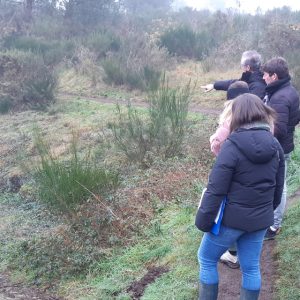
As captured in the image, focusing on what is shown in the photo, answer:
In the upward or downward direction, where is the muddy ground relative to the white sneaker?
downward

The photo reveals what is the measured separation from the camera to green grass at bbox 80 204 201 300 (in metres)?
3.99

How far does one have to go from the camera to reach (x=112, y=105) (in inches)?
501

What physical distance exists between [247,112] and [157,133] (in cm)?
509

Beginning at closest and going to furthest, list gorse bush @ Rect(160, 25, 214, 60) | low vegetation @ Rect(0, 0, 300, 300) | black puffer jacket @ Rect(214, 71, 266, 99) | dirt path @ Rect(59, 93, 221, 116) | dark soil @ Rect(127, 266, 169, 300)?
1. dark soil @ Rect(127, 266, 169, 300)
2. black puffer jacket @ Rect(214, 71, 266, 99)
3. low vegetation @ Rect(0, 0, 300, 300)
4. dirt path @ Rect(59, 93, 221, 116)
5. gorse bush @ Rect(160, 25, 214, 60)

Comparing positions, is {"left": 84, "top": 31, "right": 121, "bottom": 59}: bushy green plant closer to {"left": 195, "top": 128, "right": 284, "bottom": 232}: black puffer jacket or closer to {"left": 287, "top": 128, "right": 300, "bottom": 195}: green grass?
{"left": 287, "top": 128, "right": 300, "bottom": 195}: green grass

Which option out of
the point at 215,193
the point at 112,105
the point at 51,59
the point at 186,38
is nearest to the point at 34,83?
the point at 112,105

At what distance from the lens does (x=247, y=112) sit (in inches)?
111

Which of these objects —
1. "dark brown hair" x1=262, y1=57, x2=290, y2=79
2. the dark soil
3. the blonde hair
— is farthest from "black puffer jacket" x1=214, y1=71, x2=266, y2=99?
the dark soil

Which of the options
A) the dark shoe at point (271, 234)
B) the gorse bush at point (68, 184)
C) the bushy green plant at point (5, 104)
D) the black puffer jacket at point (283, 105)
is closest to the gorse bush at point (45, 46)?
the bushy green plant at point (5, 104)

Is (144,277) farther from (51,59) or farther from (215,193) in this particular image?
(51,59)

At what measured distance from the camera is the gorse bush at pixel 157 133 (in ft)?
25.6

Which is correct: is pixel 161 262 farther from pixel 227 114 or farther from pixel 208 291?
pixel 227 114

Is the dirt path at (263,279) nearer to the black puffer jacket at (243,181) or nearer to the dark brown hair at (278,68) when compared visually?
the black puffer jacket at (243,181)

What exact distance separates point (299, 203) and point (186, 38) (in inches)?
586
